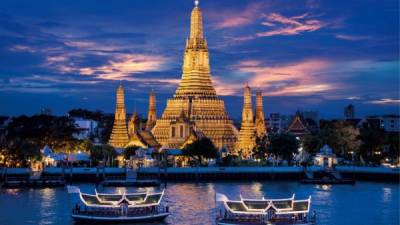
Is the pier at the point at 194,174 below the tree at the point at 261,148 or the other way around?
below

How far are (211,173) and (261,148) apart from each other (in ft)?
38.2

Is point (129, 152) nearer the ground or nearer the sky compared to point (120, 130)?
nearer the ground

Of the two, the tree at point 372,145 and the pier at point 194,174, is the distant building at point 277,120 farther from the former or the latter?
the pier at point 194,174

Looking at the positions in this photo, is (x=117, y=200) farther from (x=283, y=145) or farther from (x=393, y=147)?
(x=393, y=147)

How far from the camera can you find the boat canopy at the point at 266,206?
38.2 metres

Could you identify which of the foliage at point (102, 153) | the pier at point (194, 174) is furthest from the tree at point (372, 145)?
the foliage at point (102, 153)

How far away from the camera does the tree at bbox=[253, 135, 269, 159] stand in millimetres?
81875

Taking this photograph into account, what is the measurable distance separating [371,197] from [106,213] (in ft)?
68.4

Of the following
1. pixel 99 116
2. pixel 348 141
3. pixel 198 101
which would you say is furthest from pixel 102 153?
pixel 99 116

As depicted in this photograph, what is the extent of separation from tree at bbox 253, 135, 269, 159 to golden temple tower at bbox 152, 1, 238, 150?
23.4ft

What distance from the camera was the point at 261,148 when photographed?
269ft

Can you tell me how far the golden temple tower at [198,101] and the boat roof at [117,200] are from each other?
47930 mm

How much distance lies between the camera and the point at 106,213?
41.0 meters

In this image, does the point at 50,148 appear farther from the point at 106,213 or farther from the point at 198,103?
the point at 106,213
